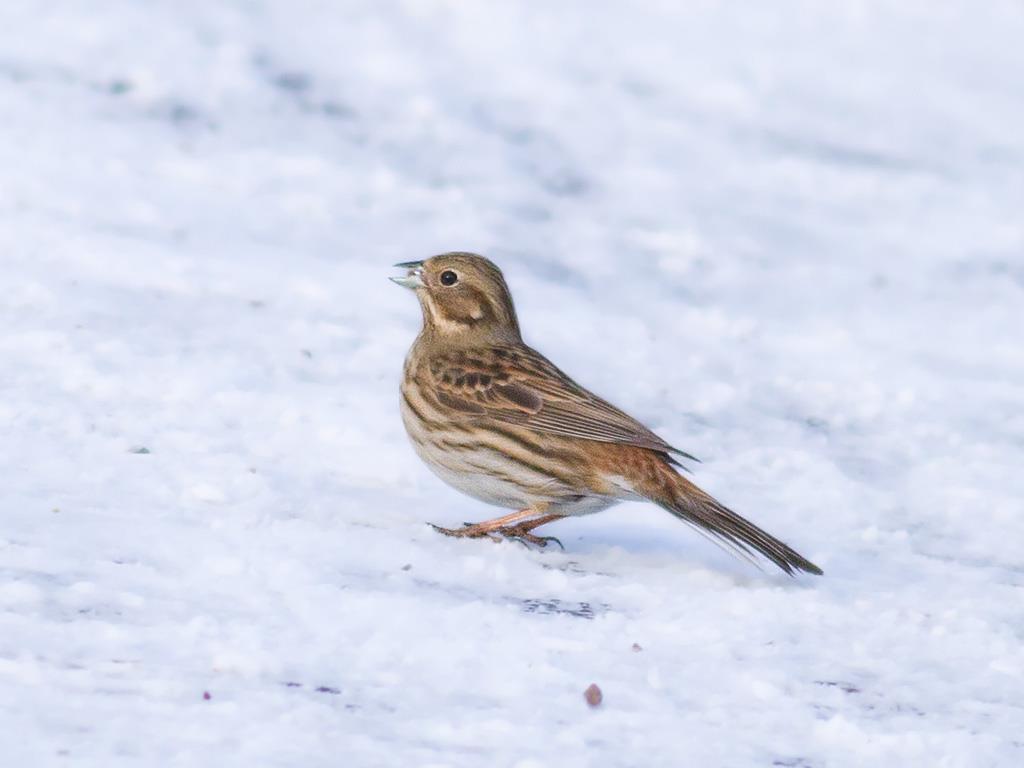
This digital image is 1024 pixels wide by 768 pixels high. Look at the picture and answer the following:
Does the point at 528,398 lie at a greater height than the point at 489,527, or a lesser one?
greater

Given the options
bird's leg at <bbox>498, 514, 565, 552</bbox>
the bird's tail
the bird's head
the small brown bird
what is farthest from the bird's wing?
bird's leg at <bbox>498, 514, 565, 552</bbox>

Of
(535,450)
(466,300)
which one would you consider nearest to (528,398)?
(535,450)

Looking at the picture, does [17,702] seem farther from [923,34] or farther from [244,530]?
[923,34]

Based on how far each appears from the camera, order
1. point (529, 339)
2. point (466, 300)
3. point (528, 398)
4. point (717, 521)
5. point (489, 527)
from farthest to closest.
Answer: point (529, 339), point (466, 300), point (528, 398), point (489, 527), point (717, 521)

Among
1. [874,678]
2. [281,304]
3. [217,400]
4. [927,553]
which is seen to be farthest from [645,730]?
[281,304]

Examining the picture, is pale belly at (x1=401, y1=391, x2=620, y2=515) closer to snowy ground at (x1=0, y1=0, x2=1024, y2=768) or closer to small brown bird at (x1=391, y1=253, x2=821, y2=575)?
small brown bird at (x1=391, y1=253, x2=821, y2=575)

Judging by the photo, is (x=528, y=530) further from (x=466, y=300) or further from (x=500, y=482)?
(x=466, y=300)
